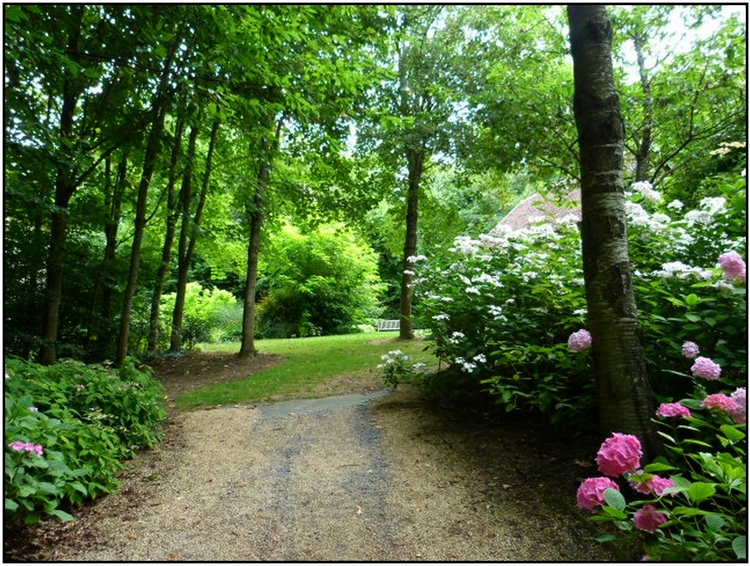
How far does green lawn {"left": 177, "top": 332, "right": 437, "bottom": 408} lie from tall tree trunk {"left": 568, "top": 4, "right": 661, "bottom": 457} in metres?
3.80

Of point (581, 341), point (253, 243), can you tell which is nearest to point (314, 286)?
point (253, 243)

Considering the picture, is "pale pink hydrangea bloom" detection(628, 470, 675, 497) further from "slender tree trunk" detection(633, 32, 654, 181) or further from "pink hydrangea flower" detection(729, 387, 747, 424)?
"slender tree trunk" detection(633, 32, 654, 181)

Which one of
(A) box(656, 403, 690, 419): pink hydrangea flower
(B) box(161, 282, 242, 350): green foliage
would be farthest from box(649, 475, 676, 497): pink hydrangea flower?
(B) box(161, 282, 242, 350): green foliage

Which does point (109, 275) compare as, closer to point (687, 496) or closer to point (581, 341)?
point (581, 341)

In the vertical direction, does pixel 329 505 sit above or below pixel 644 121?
below

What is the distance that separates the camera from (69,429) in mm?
3018

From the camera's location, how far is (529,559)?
7.49ft

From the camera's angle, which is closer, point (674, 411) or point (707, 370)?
point (674, 411)

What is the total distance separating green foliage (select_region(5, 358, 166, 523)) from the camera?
2363 mm

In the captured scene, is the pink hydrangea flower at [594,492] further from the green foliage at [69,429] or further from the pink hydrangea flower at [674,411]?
the green foliage at [69,429]

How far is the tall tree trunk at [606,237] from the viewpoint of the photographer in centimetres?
244

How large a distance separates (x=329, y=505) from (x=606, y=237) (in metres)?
2.36

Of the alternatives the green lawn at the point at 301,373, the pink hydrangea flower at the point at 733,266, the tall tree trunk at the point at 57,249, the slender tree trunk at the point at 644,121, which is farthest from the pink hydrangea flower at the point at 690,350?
the tall tree trunk at the point at 57,249

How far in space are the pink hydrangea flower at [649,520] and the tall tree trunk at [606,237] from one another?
815 millimetres
